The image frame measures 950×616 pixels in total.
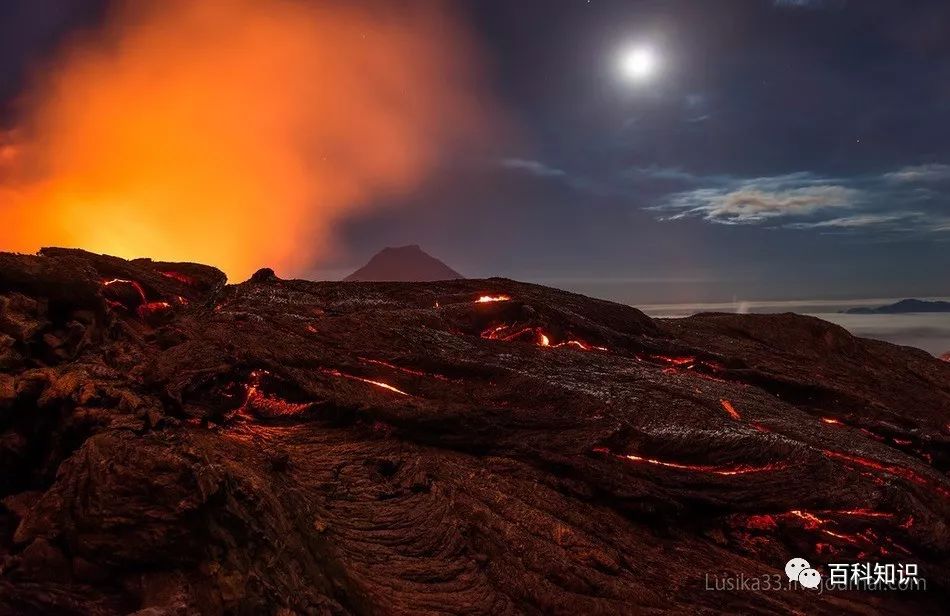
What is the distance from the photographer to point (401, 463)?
41.5ft

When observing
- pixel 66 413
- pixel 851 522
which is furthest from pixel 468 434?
pixel 851 522

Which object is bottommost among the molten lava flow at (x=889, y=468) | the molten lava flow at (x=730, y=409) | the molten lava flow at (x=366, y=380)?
the molten lava flow at (x=889, y=468)

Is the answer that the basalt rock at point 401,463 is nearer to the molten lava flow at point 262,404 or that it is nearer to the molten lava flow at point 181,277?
the molten lava flow at point 262,404

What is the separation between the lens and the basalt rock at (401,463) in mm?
7523

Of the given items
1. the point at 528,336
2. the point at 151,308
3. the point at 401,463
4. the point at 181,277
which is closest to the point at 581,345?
the point at 528,336

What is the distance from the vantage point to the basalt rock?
24.7ft

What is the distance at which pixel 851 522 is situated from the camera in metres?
12.9

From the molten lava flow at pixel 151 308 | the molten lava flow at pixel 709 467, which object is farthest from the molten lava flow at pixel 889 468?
the molten lava flow at pixel 151 308

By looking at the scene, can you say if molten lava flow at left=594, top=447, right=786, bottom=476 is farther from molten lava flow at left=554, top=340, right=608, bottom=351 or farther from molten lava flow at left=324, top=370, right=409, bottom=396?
molten lava flow at left=554, top=340, right=608, bottom=351

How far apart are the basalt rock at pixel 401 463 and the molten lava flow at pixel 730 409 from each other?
24 cm

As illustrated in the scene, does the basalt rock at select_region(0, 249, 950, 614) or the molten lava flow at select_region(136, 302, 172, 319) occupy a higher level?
the molten lava flow at select_region(136, 302, 172, 319)

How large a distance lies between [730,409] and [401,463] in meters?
11.2

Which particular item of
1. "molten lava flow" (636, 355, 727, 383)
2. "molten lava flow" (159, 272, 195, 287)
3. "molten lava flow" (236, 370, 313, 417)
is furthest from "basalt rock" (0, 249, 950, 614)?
"molten lava flow" (636, 355, 727, 383)

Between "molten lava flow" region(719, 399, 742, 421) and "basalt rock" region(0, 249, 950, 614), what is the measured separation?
0.24 metres
